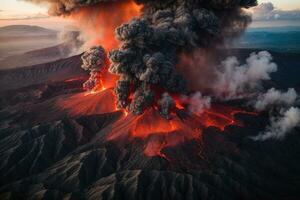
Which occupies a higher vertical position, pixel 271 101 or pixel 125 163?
pixel 271 101

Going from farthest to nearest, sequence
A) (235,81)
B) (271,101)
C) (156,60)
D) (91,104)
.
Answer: (235,81) < (271,101) < (91,104) < (156,60)

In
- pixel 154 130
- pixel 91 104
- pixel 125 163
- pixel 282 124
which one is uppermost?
pixel 91 104

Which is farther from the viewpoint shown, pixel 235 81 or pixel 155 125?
pixel 235 81

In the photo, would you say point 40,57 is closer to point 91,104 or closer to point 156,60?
point 91,104

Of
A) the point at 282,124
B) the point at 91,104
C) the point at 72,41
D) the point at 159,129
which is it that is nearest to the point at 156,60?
the point at 159,129

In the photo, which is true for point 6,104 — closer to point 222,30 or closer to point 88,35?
point 88,35

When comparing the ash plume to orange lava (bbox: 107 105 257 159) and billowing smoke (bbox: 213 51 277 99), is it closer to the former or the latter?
orange lava (bbox: 107 105 257 159)

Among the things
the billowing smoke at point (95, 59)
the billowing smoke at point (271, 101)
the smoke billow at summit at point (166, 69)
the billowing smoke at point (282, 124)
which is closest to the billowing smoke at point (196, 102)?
the smoke billow at summit at point (166, 69)

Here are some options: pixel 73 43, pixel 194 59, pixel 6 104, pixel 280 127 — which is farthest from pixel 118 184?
pixel 73 43
